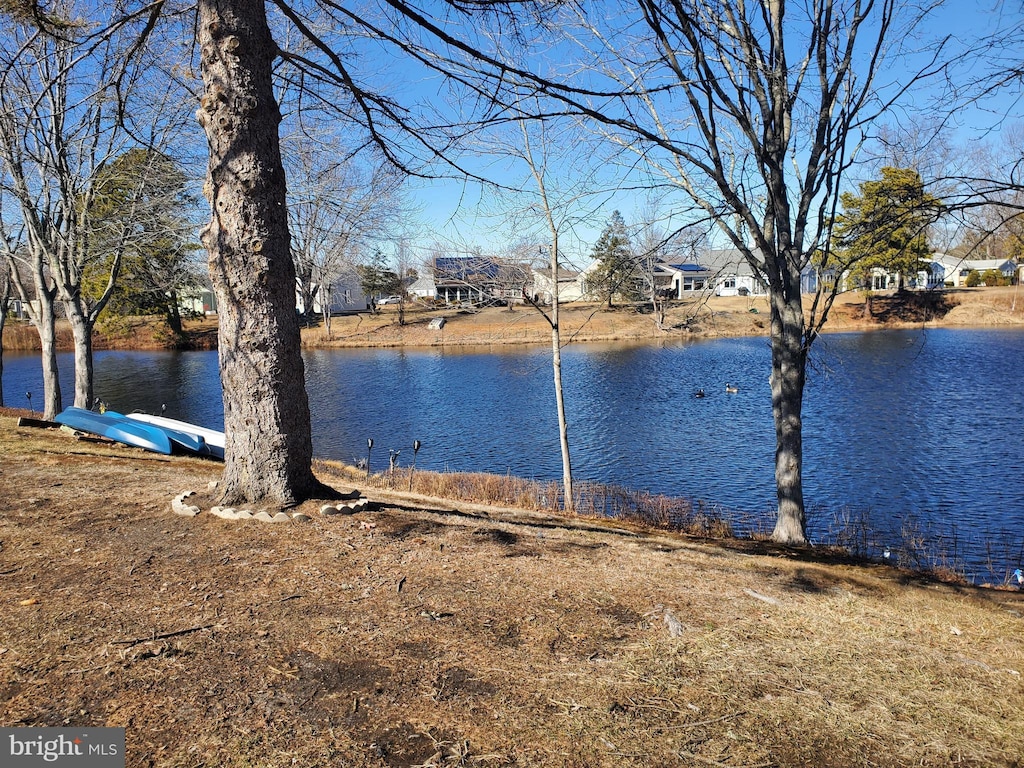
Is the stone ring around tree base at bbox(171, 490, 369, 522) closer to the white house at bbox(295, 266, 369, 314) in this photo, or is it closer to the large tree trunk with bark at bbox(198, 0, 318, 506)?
the large tree trunk with bark at bbox(198, 0, 318, 506)

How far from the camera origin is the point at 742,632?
446cm

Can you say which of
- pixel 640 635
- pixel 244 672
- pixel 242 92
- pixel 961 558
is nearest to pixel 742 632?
pixel 640 635

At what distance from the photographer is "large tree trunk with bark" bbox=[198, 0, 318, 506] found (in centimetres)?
559

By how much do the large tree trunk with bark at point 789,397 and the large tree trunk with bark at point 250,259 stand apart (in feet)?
21.1

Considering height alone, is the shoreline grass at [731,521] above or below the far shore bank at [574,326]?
below

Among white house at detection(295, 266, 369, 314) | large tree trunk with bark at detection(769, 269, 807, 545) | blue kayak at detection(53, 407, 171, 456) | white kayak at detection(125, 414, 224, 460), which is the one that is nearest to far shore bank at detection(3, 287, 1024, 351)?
white house at detection(295, 266, 369, 314)

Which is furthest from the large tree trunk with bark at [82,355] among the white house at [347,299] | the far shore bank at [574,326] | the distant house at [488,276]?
the white house at [347,299]

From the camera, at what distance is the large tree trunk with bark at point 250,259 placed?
5586 mm

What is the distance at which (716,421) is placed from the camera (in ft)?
67.8

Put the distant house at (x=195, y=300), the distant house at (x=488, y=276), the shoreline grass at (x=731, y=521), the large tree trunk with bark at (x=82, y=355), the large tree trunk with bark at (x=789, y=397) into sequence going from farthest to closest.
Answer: the distant house at (x=195, y=300) → the large tree trunk with bark at (x=82, y=355) → the distant house at (x=488, y=276) → the shoreline grass at (x=731, y=521) → the large tree trunk with bark at (x=789, y=397)

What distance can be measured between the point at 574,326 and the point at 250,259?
4193cm

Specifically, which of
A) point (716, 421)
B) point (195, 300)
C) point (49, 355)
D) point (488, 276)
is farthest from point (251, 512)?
point (195, 300)

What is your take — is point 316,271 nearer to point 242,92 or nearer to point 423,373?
point 242,92

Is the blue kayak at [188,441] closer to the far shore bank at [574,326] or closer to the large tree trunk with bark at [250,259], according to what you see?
the large tree trunk with bark at [250,259]
